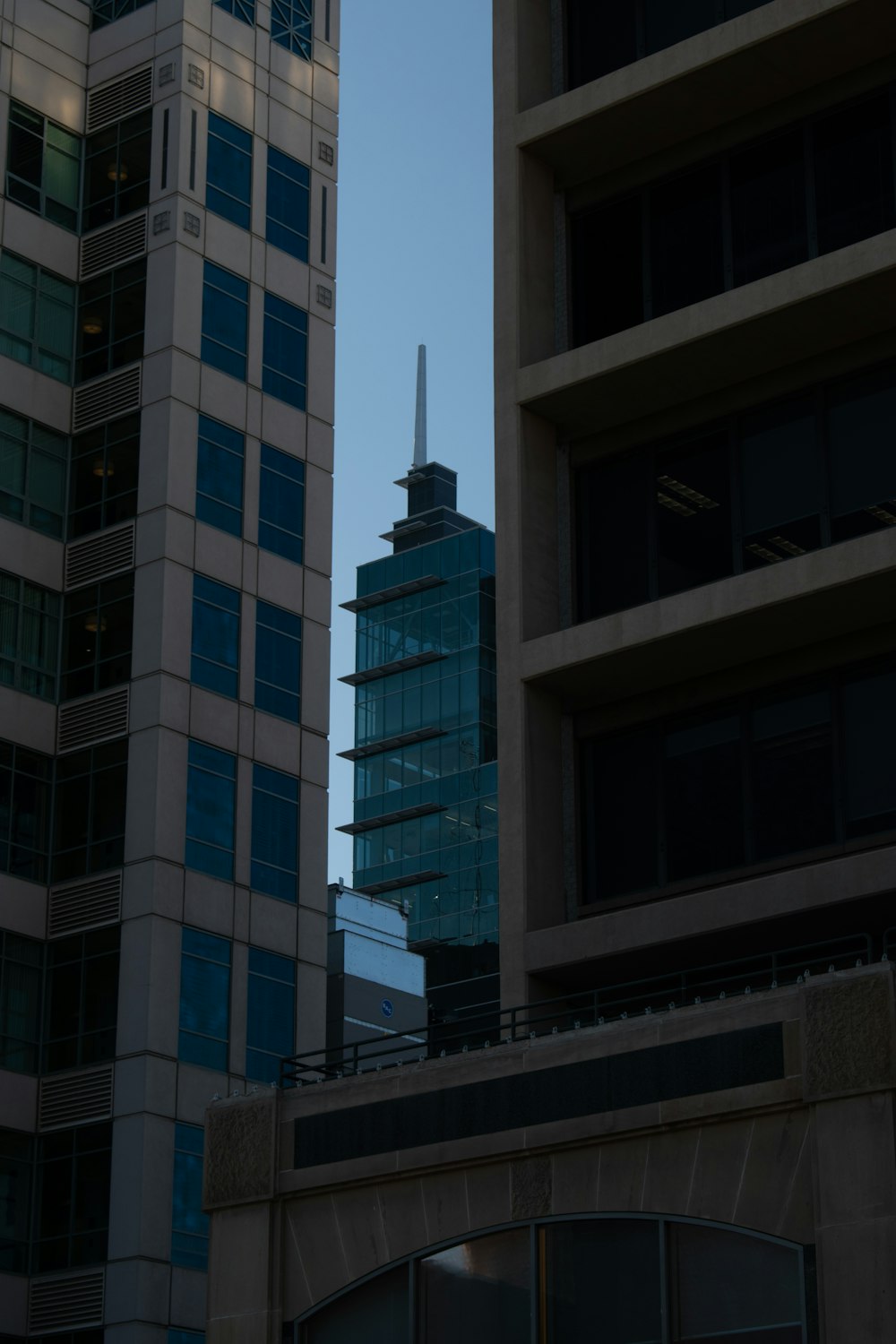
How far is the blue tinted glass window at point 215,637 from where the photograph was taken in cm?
5066

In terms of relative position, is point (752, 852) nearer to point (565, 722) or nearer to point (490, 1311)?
point (565, 722)

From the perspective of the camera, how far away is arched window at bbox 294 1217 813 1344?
2178 cm

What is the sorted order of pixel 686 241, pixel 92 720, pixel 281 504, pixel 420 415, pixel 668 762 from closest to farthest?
1. pixel 668 762
2. pixel 686 241
3. pixel 92 720
4. pixel 281 504
5. pixel 420 415

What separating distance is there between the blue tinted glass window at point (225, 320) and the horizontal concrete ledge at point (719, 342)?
22413 millimetres

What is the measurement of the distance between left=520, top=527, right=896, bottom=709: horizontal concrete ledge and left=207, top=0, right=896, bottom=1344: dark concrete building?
6cm

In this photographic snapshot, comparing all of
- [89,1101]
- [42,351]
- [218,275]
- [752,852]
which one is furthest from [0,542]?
[752,852]

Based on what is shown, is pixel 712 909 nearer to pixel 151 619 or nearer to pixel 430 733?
Answer: pixel 151 619

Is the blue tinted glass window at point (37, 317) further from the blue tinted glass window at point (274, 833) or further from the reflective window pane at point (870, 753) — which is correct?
the reflective window pane at point (870, 753)

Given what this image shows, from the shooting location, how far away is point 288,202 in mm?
56719

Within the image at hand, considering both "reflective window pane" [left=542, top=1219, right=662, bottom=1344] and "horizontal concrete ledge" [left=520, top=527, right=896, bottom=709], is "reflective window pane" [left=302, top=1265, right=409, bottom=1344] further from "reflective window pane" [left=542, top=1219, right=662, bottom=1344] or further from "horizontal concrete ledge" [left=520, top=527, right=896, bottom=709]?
"horizontal concrete ledge" [left=520, top=527, right=896, bottom=709]

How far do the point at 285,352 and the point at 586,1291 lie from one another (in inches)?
1417

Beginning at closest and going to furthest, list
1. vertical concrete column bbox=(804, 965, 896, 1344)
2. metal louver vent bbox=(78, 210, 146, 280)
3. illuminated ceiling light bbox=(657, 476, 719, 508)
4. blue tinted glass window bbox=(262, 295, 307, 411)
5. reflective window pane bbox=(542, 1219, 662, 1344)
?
vertical concrete column bbox=(804, 965, 896, 1344), reflective window pane bbox=(542, 1219, 662, 1344), illuminated ceiling light bbox=(657, 476, 719, 508), metal louver vent bbox=(78, 210, 146, 280), blue tinted glass window bbox=(262, 295, 307, 411)

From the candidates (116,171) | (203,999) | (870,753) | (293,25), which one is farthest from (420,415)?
(870,753)

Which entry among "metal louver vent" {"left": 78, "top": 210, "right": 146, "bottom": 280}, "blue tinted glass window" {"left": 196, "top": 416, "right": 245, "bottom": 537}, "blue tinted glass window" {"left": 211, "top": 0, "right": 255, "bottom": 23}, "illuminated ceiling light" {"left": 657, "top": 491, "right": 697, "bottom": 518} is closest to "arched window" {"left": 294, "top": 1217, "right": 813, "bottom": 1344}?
"illuminated ceiling light" {"left": 657, "top": 491, "right": 697, "bottom": 518}
